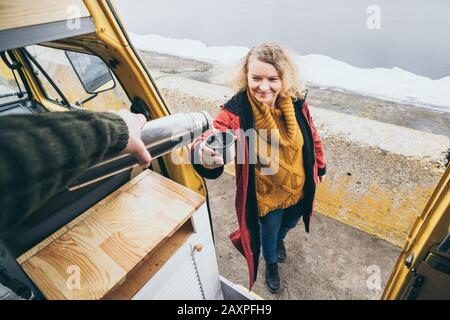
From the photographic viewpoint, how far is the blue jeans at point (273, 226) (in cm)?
188

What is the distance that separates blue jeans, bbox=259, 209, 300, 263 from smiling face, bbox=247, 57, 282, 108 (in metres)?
0.89

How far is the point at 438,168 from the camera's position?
5.85 feet

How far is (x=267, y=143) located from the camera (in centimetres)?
161

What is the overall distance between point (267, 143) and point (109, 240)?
1097 millimetres

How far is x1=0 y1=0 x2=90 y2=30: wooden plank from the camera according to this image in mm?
770

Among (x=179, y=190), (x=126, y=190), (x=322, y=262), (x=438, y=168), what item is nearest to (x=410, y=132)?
(x=438, y=168)

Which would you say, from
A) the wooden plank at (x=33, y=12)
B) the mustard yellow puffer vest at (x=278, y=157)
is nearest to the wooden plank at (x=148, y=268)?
the mustard yellow puffer vest at (x=278, y=157)

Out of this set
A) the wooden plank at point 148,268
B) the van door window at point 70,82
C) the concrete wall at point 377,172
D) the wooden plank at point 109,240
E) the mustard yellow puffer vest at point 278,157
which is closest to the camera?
the wooden plank at point 109,240

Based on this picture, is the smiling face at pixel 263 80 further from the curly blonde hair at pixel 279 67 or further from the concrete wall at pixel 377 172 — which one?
the concrete wall at pixel 377 172

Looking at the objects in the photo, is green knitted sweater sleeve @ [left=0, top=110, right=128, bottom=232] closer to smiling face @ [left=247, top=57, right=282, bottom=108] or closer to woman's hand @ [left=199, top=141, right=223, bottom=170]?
woman's hand @ [left=199, top=141, right=223, bottom=170]

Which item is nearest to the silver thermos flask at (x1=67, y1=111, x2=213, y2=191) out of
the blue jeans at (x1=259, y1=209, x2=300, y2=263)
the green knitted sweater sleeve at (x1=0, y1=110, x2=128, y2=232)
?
the green knitted sweater sleeve at (x1=0, y1=110, x2=128, y2=232)

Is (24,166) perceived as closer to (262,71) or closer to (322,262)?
(262,71)

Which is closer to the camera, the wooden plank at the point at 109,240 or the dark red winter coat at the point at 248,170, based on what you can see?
the wooden plank at the point at 109,240

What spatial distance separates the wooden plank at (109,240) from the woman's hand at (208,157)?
21 centimetres
